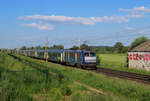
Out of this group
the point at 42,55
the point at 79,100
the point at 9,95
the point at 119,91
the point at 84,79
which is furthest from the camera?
the point at 42,55

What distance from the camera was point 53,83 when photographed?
14.2 meters

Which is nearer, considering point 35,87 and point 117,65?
point 35,87

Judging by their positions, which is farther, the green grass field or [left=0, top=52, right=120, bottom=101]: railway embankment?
the green grass field

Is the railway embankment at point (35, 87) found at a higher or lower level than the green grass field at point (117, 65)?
higher

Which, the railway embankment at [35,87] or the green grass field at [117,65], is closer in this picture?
the railway embankment at [35,87]

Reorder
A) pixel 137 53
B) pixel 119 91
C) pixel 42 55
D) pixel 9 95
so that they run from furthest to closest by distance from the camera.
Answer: pixel 42 55 < pixel 137 53 < pixel 119 91 < pixel 9 95

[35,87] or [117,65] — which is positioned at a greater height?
[35,87]

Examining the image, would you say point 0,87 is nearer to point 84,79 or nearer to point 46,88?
point 46,88

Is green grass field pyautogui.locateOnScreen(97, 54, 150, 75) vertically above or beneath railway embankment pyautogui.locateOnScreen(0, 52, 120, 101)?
beneath

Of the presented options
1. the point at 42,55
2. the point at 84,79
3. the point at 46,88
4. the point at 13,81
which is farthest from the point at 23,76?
the point at 42,55

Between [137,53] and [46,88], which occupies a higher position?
[137,53]

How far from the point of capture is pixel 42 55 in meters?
56.1

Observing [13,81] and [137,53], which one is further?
[137,53]

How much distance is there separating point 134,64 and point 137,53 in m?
1.82
